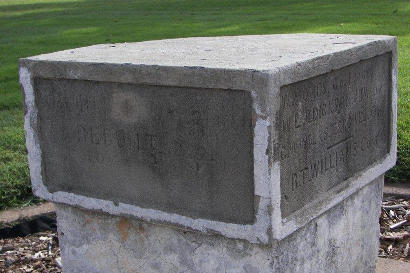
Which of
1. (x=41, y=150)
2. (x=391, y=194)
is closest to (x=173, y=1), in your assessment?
(x=391, y=194)

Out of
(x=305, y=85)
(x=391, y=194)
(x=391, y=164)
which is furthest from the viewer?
(x=391, y=194)

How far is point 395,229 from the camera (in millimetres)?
4516

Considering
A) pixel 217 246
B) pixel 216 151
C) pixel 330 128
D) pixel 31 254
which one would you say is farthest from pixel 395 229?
pixel 31 254

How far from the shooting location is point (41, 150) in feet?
11.3

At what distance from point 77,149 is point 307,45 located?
115 cm

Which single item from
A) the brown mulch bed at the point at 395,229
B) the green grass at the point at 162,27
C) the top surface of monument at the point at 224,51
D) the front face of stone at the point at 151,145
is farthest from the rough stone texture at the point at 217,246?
the green grass at the point at 162,27

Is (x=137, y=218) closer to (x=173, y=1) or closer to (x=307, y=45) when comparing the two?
(x=307, y=45)

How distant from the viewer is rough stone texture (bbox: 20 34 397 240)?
8.86 ft

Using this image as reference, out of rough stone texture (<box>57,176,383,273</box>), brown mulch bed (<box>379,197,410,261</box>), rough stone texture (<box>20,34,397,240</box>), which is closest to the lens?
rough stone texture (<box>20,34,397,240</box>)

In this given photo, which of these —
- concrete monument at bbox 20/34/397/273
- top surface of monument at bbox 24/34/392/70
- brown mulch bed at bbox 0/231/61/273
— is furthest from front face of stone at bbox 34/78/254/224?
brown mulch bed at bbox 0/231/61/273

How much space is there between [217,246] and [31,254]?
176 cm

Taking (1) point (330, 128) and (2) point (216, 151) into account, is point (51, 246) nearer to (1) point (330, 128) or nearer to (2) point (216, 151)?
(2) point (216, 151)

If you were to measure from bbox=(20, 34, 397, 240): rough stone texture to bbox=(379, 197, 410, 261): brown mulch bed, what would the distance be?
31.7 inches

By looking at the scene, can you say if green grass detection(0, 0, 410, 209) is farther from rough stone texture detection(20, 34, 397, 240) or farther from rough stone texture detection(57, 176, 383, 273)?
rough stone texture detection(20, 34, 397, 240)
